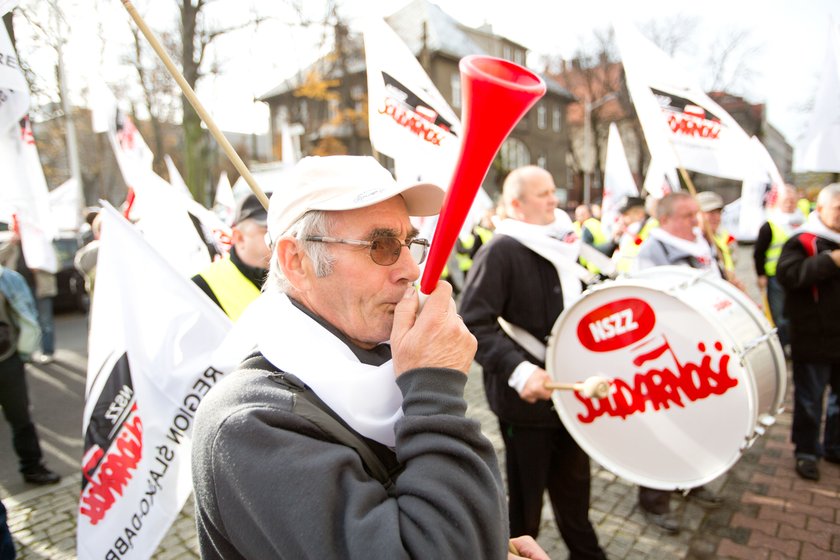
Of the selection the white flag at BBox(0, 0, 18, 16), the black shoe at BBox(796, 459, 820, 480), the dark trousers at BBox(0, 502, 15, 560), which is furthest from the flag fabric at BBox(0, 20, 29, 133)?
the black shoe at BBox(796, 459, 820, 480)

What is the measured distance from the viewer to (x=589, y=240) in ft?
28.1

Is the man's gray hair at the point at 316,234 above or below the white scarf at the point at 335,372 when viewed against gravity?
above

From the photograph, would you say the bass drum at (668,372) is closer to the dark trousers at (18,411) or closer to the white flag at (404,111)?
the white flag at (404,111)

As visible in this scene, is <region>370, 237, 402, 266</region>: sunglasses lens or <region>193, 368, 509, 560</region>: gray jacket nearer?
<region>193, 368, 509, 560</region>: gray jacket

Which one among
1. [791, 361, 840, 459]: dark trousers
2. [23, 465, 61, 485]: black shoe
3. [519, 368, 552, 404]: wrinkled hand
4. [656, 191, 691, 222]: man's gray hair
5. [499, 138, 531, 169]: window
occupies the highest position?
[656, 191, 691, 222]: man's gray hair

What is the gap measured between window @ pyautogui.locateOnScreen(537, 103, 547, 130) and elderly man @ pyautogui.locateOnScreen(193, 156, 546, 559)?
43.2 meters

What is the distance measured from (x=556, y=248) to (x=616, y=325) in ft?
1.63

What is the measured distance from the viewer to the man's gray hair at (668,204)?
401cm

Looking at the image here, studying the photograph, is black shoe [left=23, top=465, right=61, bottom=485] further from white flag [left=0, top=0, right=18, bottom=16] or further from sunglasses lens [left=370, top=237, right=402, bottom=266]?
sunglasses lens [left=370, top=237, right=402, bottom=266]

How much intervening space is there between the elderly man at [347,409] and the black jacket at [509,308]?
140 centimetres

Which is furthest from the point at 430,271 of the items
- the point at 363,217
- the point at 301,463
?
the point at 301,463

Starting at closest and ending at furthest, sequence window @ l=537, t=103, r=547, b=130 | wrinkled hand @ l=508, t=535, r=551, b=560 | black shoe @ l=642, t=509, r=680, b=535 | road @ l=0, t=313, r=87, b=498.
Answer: wrinkled hand @ l=508, t=535, r=551, b=560 < black shoe @ l=642, t=509, r=680, b=535 < road @ l=0, t=313, r=87, b=498 < window @ l=537, t=103, r=547, b=130

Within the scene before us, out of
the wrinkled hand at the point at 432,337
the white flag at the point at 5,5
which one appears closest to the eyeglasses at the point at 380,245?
the wrinkled hand at the point at 432,337

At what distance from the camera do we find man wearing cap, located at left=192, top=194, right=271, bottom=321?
2.98 meters
